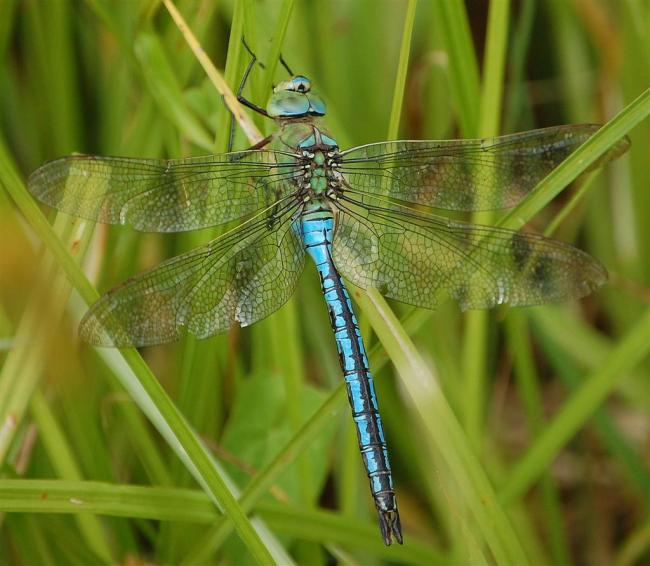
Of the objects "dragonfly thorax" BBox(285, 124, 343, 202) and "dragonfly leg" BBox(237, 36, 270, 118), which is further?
"dragonfly thorax" BBox(285, 124, 343, 202)

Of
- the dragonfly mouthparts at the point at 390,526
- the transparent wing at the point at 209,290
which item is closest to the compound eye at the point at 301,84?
the transparent wing at the point at 209,290

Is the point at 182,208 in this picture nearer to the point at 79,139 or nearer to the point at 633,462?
the point at 79,139

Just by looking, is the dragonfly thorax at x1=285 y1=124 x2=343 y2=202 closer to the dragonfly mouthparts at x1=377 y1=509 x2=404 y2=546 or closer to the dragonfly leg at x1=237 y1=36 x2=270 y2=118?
the dragonfly leg at x1=237 y1=36 x2=270 y2=118

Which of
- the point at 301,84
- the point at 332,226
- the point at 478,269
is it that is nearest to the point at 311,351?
the point at 332,226

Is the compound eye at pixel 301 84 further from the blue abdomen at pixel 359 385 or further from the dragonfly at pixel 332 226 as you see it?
the blue abdomen at pixel 359 385

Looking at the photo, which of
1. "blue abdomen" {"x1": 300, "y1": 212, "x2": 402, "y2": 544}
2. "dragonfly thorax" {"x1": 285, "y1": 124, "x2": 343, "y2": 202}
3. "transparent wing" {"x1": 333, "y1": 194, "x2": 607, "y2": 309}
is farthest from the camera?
"dragonfly thorax" {"x1": 285, "y1": 124, "x2": 343, "y2": 202}

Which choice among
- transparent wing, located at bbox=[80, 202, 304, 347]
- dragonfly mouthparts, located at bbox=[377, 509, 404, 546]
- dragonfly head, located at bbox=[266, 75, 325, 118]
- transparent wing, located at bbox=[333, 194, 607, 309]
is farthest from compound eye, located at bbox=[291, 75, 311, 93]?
dragonfly mouthparts, located at bbox=[377, 509, 404, 546]
